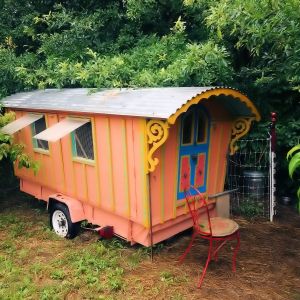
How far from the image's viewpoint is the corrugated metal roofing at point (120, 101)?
15.3 ft

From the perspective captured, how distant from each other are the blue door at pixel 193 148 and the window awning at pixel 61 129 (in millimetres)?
1700

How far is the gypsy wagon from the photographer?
16.3ft

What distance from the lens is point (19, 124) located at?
6.87 m

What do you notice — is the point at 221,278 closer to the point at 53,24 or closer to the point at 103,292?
the point at 103,292

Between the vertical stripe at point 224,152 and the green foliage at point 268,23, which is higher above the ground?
the green foliage at point 268,23

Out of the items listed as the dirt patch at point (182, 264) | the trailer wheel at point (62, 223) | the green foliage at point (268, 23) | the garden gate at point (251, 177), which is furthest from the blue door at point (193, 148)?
the trailer wheel at point (62, 223)

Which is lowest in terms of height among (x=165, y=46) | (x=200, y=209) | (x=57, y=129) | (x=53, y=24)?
(x=200, y=209)

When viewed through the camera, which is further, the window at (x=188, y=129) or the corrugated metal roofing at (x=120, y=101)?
the window at (x=188, y=129)

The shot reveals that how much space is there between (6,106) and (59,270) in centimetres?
415

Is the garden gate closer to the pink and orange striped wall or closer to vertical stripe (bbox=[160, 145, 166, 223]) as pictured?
the pink and orange striped wall

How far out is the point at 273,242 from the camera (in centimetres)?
606

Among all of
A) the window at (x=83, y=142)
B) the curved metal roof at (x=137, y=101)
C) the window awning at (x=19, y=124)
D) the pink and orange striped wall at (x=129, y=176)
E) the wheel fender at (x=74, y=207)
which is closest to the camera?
the curved metal roof at (x=137, y=101)

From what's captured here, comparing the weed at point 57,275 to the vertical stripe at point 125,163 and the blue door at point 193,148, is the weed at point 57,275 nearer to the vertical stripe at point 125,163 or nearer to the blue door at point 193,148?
the vertical stripe at point 125,163

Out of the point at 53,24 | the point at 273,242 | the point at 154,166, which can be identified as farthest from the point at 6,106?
the point at 273,242
